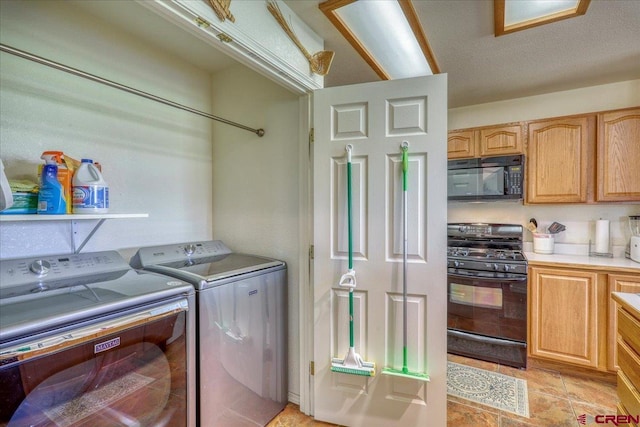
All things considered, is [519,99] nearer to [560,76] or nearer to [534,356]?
[560,76]

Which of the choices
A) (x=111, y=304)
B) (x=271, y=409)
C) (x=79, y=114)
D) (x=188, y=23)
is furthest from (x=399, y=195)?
(x=79, y=114)

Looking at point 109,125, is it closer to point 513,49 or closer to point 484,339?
point 513,49

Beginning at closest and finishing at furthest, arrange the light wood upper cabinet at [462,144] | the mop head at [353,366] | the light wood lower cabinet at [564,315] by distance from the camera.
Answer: the mop head at [353,366] < the light wood lower cabinet at [564,315] < the light wood upper cabinet at [462,144]

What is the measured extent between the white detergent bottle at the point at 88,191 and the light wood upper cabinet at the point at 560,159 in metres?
3.18

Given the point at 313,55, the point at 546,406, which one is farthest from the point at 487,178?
the point at 313,55

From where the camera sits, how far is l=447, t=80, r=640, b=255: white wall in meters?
2.48

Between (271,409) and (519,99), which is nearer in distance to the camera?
(271,409)

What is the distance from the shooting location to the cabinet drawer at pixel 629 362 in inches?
46.5

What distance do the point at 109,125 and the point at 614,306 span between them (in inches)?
140

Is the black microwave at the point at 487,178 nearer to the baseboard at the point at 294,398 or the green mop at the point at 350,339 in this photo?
the green mop at the point at 350,339

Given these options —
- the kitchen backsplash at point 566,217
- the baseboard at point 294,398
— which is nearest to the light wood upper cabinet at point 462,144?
the kitchen backsplash at point 566,217

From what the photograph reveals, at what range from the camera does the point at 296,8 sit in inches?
59.7

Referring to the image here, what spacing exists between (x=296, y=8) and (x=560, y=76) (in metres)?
2.22

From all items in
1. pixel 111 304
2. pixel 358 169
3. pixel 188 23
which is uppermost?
pixel 188 23
